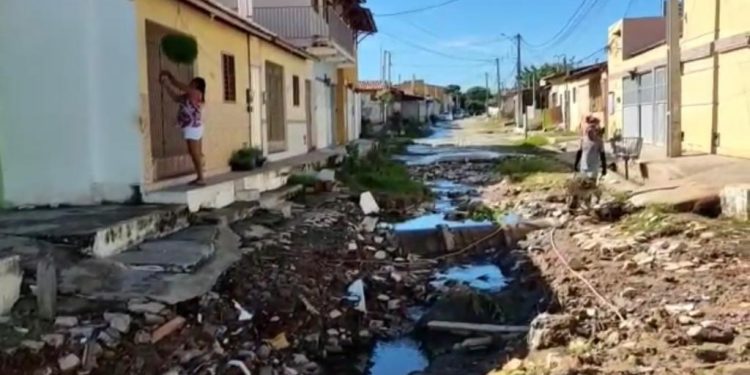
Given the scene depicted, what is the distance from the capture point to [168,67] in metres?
11.7

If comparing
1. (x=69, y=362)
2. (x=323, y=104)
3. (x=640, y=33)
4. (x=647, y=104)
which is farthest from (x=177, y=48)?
(x=640, y=33)

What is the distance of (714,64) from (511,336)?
41.1 feet

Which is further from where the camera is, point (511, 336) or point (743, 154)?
point (743, 154)

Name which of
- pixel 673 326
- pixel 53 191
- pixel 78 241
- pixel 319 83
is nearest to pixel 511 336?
pixel 673 326

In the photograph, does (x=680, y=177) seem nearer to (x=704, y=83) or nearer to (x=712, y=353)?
(x=704, y=83)

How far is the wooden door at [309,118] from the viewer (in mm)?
23141

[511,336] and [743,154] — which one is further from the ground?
[743,154]

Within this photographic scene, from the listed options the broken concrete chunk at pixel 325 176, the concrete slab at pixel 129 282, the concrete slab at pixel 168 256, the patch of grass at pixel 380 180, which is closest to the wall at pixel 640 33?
the patch of grass at pixel 380 180

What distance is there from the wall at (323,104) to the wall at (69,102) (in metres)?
14.1

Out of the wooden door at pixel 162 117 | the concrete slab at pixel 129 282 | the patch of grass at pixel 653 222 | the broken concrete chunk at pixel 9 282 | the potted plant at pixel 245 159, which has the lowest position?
the patch of grass at pixel 653 222

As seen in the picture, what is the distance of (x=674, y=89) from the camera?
18859mm

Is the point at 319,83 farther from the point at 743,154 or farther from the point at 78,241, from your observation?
the point at 78,241

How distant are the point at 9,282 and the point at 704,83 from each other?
1717cm

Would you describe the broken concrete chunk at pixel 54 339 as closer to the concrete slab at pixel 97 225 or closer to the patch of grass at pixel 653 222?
the concrete slab at pixel 97 225
